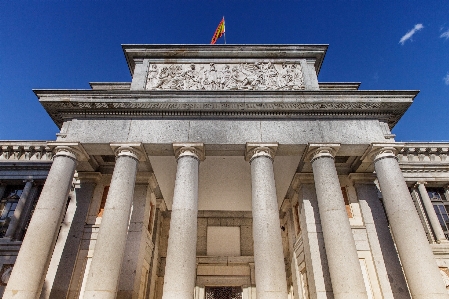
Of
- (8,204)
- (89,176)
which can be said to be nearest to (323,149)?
(89,176)

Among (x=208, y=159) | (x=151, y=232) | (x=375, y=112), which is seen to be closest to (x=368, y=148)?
(x=375, y=112)

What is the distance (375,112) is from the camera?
53.5 feet

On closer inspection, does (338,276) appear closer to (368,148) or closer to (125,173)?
(368,148)

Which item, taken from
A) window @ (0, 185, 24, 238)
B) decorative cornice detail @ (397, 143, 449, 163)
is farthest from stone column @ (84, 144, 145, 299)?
decorative cornice detail @ (397, 143, 449, 163)

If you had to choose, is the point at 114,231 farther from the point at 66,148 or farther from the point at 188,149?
the point at 66,148

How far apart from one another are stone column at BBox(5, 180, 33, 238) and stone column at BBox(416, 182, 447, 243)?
28385 millimetres

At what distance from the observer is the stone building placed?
1256 cm

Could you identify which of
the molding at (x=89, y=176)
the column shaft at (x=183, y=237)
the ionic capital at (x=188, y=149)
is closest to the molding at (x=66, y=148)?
the molding at (x=89, y=176)

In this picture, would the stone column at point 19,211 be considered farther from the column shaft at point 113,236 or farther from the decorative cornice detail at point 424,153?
the decorative cornice detail at point 424,153

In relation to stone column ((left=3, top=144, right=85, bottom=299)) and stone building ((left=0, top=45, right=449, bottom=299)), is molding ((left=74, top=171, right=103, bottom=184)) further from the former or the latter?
stone column ((left=3, top=144, right=85, bottom=299))

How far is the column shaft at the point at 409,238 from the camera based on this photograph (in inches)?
472

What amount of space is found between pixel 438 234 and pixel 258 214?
14784 millimetres

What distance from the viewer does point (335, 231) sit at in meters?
13.0

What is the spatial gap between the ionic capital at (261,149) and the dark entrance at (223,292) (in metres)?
11.3
